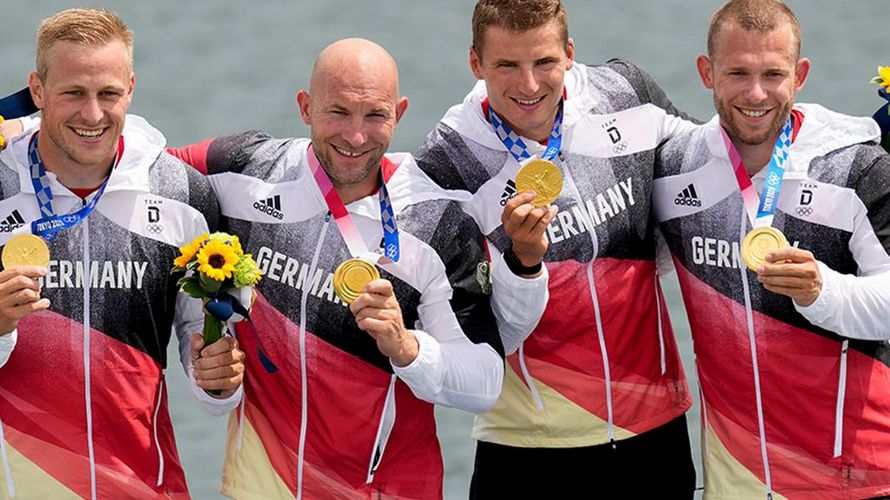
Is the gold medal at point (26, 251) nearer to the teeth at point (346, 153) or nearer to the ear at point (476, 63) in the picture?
the teeth at point (346, 153)

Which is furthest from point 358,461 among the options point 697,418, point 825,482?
point 697,418

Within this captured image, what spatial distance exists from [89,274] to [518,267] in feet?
3.66

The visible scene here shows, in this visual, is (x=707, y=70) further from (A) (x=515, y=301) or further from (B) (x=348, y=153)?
(B) (x=348, y=153)

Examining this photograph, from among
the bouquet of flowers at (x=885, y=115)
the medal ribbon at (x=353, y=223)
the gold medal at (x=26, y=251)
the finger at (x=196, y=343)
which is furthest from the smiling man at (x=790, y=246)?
the gold medal at (x=26, y=251)

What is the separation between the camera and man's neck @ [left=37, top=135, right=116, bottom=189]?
4691mm

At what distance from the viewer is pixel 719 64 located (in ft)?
16.0

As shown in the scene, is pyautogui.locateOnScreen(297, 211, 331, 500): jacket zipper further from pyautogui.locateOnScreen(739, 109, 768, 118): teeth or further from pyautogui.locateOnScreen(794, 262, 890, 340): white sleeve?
pyautogui.locateOnScreen(794, 262, 890, 340): white sleeve

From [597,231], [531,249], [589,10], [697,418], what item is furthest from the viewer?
[589,10]

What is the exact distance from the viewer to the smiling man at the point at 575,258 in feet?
16.1

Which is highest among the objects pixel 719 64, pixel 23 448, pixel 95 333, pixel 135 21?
pixel 135 21

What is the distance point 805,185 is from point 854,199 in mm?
133

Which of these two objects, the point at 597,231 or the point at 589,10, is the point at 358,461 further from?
the point at 589,10

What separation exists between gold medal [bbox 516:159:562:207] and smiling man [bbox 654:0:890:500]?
1.58 feet

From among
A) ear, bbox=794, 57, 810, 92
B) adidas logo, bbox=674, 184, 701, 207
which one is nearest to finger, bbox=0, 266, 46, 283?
adidas logo, bbox=674, 184, 701, 207
